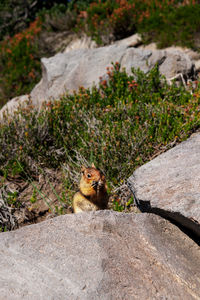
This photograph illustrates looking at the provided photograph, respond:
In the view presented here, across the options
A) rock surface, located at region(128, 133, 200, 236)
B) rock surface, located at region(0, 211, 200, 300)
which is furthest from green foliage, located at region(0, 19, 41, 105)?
rock surface, located at region(0, 211, 200, 300)

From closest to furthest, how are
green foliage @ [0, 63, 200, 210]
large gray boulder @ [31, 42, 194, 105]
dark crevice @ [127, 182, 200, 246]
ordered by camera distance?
dark crevice @ [127, 182, 200, 246] < green foliage @ [0, 63, 200, 210] < large gray boulder @ [31, 42, 194, 105]

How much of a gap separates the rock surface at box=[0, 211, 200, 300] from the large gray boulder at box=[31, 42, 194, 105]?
Answer: 486cm

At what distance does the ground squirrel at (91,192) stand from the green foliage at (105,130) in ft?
4.58

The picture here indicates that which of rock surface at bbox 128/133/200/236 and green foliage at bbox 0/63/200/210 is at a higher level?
rock surface at bbox 128/133/200/236

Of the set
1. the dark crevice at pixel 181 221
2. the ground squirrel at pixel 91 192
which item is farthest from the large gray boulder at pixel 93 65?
the dark crevice at pixel 181 221

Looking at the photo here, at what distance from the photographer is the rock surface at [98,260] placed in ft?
7.02

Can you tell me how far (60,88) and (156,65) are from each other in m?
2.50

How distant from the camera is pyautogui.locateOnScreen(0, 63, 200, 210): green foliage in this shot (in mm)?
4797

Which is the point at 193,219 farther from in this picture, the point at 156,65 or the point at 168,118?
the point at 156,65

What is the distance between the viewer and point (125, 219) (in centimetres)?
271

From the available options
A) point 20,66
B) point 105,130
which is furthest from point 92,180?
point 20,66

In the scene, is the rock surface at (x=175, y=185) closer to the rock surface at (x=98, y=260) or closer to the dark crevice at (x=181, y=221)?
the dark crevice at (x=181, y=221)

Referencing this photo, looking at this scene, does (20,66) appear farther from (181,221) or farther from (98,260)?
(98,260)

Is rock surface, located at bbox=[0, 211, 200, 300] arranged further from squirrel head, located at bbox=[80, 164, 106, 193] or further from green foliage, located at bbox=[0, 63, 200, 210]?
green foliage, located at bbox=[0, 63, 200, 210]
